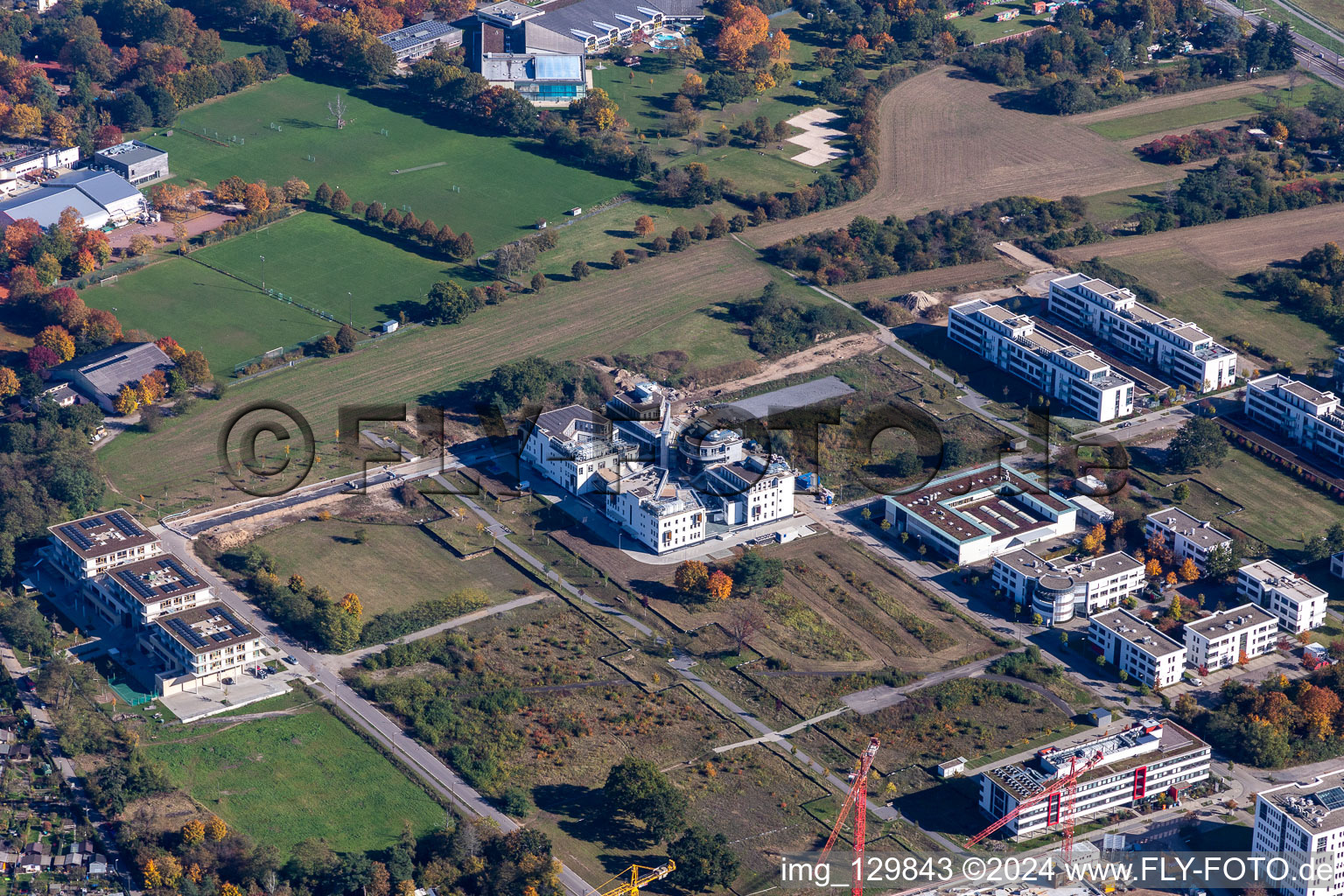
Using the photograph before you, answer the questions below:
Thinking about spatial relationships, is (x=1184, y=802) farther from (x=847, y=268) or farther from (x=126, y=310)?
(x=126, y=310)

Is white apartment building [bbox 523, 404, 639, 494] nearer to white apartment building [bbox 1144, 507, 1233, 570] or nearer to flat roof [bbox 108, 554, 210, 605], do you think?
flat roof [bbox 108, 554, 210, 605]

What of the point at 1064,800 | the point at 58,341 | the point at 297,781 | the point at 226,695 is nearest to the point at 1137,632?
the point at 1064,800

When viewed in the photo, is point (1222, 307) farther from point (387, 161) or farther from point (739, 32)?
point (387, 161)

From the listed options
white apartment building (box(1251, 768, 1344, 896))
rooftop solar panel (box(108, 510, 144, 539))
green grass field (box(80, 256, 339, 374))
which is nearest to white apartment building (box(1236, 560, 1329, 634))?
white apartment building (box(1251, 768, 1344, 896))

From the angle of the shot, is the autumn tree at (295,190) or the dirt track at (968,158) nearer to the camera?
the autumn tree at (295,190)

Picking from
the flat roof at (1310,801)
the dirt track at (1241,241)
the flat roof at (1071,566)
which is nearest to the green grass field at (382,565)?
the flat roof at (1071,566)

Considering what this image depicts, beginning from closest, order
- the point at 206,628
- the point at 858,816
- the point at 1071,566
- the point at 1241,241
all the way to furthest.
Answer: the point at 858,816, the point at 206,628, the point at 1071,566, the point at 1241,241

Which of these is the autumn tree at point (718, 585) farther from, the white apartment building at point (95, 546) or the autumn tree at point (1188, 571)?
the white apartment building at point (95, 546)
